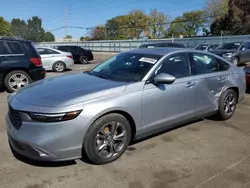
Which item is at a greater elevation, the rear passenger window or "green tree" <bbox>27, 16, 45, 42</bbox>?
"green tree" <bbox>27, 16, 45, 42</bbox>

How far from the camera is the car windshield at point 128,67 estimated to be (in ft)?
13.1

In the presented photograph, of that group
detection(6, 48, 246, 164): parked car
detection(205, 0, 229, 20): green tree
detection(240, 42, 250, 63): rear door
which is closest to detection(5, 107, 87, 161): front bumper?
detection(6, 48, 246, 164): parked car

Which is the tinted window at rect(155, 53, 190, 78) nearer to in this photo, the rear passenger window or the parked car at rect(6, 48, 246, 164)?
the parked car at rect(6, 48, 246, 164)

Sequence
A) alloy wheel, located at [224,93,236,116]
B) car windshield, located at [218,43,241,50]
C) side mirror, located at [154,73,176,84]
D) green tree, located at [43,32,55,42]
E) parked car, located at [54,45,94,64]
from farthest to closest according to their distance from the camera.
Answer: green tree, located at [43,32,55,42] → parked car, located at [54,45,94,64] → car windshield, located at [218,43,241,50] → alloy wheel, located at [224,93,236,116] → side mirror, located at [154,73,176,84]

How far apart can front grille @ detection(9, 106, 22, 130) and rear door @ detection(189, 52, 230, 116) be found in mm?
2815

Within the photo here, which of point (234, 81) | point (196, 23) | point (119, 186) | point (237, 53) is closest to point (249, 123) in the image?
point (234, 81)

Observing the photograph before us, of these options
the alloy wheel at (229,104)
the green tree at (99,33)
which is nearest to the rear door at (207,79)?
the alloy wheel at (229,104)

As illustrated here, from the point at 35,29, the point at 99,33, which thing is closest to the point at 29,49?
the point at 99,33

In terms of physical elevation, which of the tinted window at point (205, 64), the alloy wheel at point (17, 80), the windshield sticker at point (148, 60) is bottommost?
the alloy wheel at point (17, 80)

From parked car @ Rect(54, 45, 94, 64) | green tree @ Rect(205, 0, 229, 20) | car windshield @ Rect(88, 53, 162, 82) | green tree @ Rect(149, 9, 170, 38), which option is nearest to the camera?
car windshield @ Rect(88, 53, 162, 82)

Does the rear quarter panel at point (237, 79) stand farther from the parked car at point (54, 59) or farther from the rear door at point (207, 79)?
the parked car at point (54, 59)

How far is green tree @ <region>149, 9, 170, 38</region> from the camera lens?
79125mm

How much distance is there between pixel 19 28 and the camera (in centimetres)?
8825

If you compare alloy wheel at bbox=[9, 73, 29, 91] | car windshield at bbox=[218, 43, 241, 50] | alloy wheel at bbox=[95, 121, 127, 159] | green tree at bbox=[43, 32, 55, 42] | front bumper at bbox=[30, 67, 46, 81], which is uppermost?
green tree at bbox=[43, 32, 55, 42]
